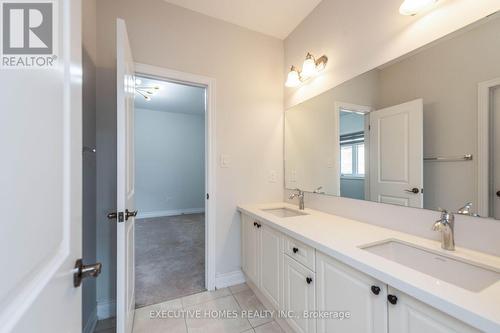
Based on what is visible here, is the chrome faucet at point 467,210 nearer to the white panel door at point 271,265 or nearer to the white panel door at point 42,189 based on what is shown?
the white panel door at point 271,265

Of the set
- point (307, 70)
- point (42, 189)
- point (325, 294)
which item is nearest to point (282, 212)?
point (325, 294)

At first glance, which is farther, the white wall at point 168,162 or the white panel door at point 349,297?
the white wall at point 168,162

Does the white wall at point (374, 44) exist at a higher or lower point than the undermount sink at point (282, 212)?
higher

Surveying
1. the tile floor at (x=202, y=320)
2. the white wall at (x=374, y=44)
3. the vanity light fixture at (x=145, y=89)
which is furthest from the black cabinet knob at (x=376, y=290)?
the vanity light fixture at (x=145, y=89)

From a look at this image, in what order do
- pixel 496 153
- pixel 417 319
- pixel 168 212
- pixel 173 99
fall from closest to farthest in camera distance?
pixel 417 319
pixel 496 153
pixel 173 99
pixel 168 212

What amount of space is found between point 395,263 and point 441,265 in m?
0.33

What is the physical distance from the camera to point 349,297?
100 centimetres

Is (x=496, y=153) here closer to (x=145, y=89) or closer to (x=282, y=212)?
(x=282, y=212)

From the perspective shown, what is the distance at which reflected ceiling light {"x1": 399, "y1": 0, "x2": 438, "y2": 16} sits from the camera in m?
A: 1.16

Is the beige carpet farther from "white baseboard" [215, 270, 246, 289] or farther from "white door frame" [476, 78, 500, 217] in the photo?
"white door frame" [476, 78, 500, 217]

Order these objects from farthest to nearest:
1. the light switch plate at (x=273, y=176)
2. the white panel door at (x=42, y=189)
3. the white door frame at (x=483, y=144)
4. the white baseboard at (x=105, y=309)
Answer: the light switch plate at (x=273, y=176) < the white baseboard at (x=105, y=309) < the white door frame at (x=483, y=144) < the white panel door at (x=42, y=189)

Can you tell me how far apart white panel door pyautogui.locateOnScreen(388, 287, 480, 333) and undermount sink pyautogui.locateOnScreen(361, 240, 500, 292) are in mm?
316

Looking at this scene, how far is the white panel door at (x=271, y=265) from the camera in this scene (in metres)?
1.55

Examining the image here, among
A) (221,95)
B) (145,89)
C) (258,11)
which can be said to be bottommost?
(221,95)
